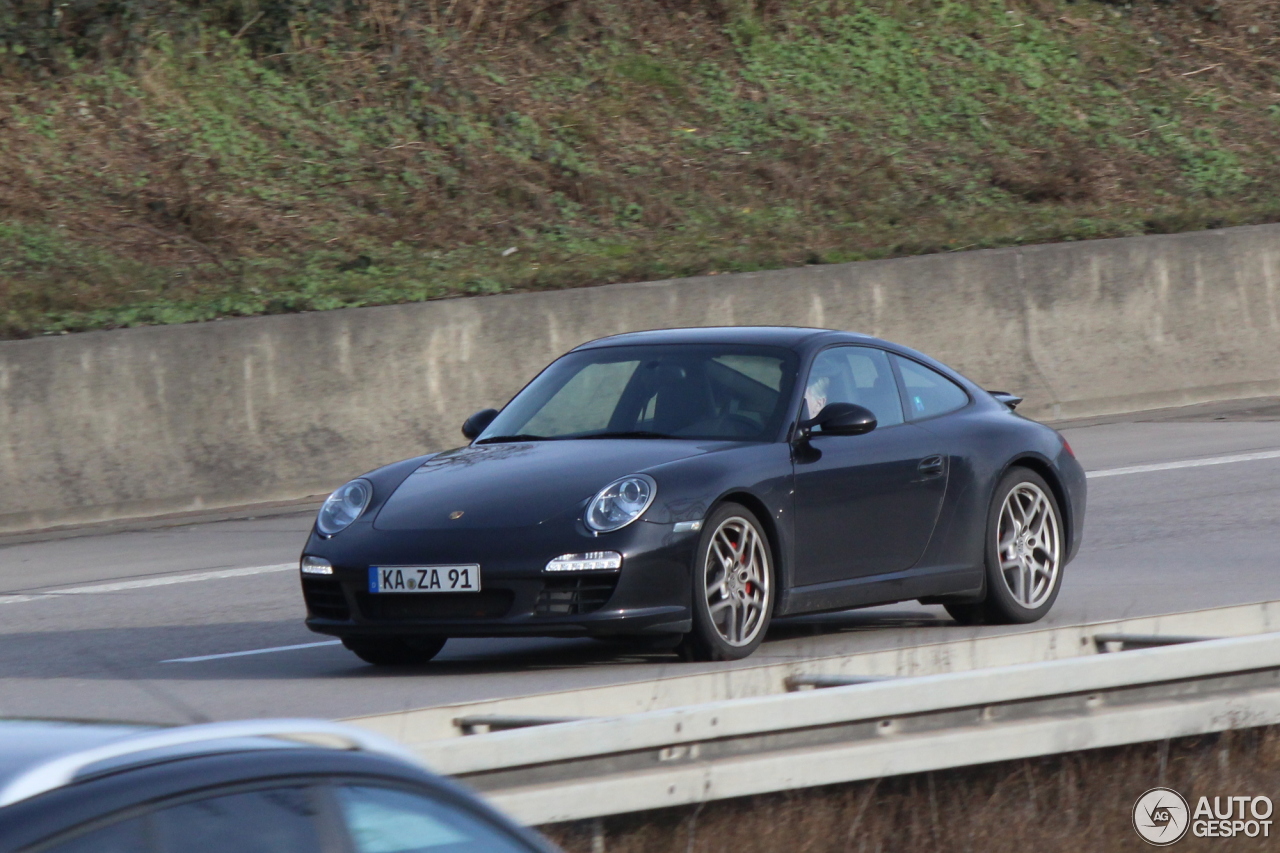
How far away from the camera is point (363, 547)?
812 centimetres

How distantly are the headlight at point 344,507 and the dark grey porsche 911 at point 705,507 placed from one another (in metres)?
0.02

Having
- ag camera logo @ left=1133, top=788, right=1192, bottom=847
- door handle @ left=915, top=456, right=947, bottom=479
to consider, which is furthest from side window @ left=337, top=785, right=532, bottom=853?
door handle @ left=915, top=456, right=947, bottom=479

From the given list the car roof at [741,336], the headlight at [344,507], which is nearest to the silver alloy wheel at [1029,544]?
the car roof at [741,336]

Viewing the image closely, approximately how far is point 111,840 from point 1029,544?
736cm

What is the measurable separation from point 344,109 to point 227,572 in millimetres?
11052

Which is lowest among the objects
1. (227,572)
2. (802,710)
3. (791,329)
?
(227,572)

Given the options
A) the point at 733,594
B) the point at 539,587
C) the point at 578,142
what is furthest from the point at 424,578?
the point at 578,142

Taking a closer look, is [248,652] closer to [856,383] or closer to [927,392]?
[856,383]

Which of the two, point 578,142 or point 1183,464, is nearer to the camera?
point 1183,464

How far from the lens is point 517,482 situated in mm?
8227

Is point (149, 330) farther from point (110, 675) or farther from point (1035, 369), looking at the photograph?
point (1035, 369)

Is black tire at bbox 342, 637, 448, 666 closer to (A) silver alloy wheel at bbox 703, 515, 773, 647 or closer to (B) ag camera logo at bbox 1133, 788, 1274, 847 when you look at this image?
(A) silver alloy wheel at bbox 703, 515, 773, 647

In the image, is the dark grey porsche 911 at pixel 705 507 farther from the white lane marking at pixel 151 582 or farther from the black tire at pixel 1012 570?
the white lane marking at pixel 151 582

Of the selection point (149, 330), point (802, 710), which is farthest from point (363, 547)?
point (149, 330)
